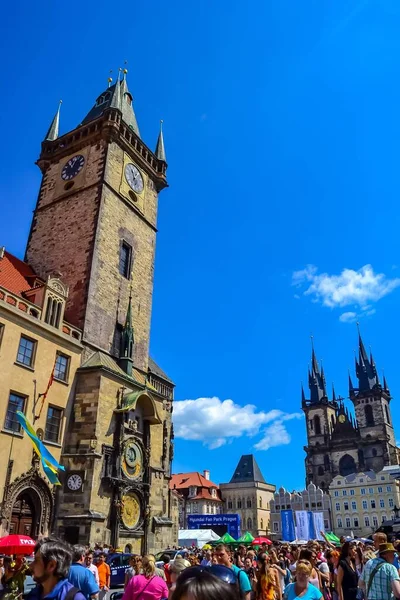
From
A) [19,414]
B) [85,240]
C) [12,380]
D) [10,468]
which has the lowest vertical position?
[10,468]

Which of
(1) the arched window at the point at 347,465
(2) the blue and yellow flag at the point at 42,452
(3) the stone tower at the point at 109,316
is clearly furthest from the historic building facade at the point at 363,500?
(2) the blue and yellow flag at the point at 42,452

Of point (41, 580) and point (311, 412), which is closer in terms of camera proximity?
point (41, 580)

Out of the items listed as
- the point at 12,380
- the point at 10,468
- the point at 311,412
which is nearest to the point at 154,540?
the point at 10,468

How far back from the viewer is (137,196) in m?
30.0

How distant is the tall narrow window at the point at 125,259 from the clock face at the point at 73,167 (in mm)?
5606

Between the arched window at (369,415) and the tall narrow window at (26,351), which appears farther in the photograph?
the arched window at (369,415)

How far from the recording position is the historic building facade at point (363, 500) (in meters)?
81.5

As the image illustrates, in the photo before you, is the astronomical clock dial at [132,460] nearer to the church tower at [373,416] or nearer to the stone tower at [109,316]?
the stone tower at [109,316]

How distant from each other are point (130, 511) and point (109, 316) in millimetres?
9665

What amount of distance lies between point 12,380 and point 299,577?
585 inches

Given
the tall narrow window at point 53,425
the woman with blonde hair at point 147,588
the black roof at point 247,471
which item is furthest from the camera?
the black roof at point 247,471

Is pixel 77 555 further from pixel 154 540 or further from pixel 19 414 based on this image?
pixel 154 540

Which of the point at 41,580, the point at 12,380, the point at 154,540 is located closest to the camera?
the point at 41,580

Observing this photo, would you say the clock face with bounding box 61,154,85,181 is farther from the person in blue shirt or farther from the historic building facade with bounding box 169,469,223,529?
the historic building facade with bounding box 169,469,223,529
